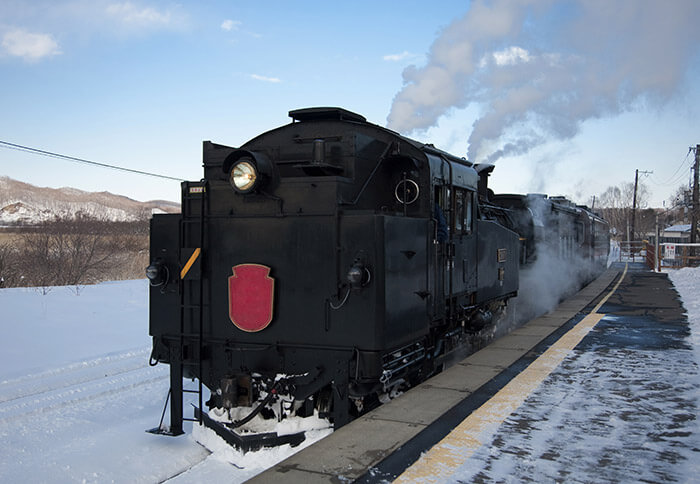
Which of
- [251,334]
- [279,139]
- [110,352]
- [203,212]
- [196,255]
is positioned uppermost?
[279,139]

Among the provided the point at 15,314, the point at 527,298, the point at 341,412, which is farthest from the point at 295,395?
the point at 15,314

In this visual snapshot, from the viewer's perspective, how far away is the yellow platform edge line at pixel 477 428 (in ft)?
12.8

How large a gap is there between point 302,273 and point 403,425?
160 centimetres

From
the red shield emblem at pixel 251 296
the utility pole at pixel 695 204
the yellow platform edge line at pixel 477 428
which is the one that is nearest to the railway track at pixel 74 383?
the red shield emblem at pixel 251 296

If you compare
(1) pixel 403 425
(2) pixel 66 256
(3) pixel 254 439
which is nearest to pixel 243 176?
(3) pixel 254 439

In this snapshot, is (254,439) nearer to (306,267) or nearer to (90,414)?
(306,267)

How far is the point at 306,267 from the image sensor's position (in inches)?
208

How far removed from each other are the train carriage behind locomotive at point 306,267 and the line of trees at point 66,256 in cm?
1698

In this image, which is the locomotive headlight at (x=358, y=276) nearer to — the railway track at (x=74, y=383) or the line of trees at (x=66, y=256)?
the railway track at (x=74, y=383)

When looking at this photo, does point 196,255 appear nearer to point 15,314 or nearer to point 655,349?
point 655,349

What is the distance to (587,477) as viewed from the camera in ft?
12.6

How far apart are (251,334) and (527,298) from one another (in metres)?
9.24

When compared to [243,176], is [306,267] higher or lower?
lower

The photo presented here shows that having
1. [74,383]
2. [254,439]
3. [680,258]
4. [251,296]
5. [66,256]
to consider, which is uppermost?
[251,296]
